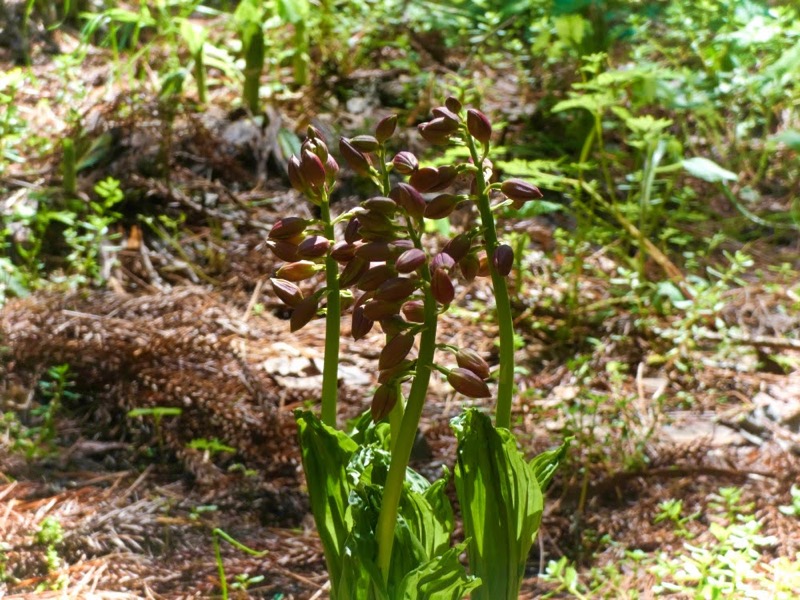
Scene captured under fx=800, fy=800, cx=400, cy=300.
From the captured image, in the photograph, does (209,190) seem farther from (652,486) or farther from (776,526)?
(776,526)

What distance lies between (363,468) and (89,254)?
2106 mm

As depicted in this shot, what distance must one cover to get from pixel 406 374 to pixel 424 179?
290 mm

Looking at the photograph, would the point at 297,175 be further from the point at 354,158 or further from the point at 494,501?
the point at 494,501

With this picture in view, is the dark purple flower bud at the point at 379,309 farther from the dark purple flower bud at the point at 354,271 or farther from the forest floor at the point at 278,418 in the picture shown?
the forest floor at the point at 278,418

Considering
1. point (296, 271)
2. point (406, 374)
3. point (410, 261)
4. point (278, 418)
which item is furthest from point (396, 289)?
point (278, 418)

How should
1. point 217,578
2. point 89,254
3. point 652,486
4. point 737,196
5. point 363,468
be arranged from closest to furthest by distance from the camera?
point 363,468 → point 217,578 → point 652,486 → point 89,254 → point 737,196

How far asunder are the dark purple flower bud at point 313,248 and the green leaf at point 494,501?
1.18 feet

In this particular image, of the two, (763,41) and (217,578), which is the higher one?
(763,41)

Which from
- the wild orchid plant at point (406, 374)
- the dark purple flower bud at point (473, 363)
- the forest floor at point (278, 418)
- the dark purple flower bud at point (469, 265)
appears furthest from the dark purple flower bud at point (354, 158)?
the forest floor at point (278, 418)

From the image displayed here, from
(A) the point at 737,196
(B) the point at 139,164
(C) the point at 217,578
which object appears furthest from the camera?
(A) the point at 737,196

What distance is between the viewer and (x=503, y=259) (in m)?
1.16

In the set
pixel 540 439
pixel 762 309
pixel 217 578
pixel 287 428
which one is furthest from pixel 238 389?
pixel 762 309

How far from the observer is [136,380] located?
249cm

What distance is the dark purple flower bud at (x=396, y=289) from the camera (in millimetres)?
1105
